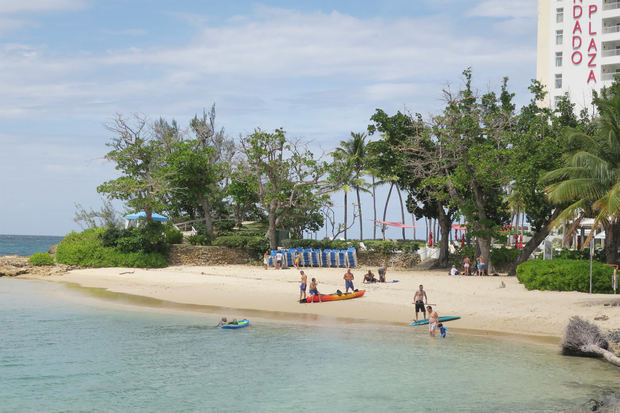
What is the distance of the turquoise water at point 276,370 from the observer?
14438 millimetres

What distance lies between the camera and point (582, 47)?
2431 inches

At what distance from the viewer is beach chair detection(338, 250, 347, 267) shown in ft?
126

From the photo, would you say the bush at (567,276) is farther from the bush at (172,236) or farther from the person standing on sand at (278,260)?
the bush at (172,236)

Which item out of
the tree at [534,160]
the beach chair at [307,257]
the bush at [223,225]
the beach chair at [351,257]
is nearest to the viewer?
the tree at [534,160]

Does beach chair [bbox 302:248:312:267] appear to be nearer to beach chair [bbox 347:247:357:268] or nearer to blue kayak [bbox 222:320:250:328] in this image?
beach chair [bbox 347:247:357:268]

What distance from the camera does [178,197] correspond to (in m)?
44.7

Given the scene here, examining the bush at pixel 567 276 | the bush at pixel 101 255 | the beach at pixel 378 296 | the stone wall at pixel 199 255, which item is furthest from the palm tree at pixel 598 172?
the bush at pixel 101 255

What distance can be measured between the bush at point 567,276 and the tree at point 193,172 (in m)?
23.3

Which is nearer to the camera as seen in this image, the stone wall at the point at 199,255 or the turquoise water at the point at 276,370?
the turquoise water at the point at 276,370

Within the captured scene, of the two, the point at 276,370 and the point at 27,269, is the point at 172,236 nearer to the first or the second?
the point at 27,269

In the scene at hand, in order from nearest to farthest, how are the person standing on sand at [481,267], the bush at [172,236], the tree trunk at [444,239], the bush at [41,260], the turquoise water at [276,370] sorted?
the turquoise water at [276,370] → the person standing on sand at [481,267] → the tree trunk at [444,239] → the bush at [172,236] → the bush at [41,260]

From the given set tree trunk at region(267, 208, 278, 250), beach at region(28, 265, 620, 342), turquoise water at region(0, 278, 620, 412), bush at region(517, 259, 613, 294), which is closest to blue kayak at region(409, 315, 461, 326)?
beach at region(28, 265, 620, 342)

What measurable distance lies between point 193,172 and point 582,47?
4215 centimetres

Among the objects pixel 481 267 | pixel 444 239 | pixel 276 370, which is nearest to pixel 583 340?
pixel 276 370
